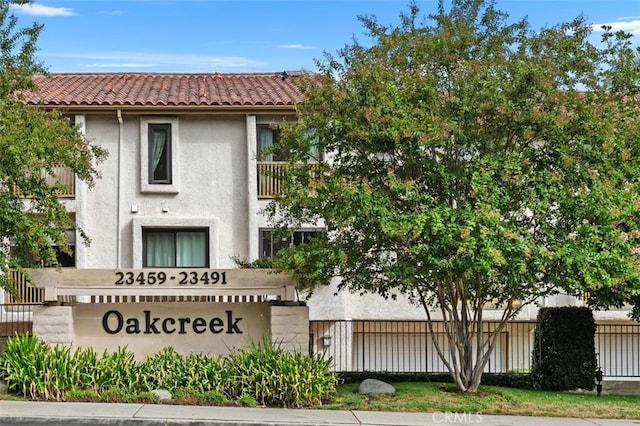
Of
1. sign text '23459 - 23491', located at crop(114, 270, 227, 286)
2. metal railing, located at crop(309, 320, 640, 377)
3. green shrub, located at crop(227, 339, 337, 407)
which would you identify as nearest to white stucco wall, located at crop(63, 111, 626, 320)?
metal railing, located at crop(309, 320, 640, 377)

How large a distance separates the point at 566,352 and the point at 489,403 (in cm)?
381

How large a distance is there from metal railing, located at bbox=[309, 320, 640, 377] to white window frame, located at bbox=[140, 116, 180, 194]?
221 inches

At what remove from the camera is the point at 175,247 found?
26125mm

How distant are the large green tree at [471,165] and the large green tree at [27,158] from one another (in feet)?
13.9

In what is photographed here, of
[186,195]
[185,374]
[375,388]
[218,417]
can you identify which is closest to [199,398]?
[185,374]

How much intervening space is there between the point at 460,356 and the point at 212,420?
5730 mm

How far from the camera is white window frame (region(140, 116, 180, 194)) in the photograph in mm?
25812

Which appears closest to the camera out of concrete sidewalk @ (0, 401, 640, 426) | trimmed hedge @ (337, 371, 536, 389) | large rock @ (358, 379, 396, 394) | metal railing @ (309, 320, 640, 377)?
concrete sidewalk @ (0, 401, 640, 426)

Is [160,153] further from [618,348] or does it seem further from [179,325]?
[618,348]

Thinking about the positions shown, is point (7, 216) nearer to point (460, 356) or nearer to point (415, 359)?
point (460, 356)

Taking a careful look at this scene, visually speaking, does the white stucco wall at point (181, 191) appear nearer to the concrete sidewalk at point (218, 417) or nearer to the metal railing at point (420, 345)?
the metal railing at point (420, 345)

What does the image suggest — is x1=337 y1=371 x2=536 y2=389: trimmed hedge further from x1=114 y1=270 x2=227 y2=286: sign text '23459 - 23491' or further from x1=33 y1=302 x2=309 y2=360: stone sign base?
x1=114 y1=270 x2=227 y2=286: sign text '23459 - 23491'

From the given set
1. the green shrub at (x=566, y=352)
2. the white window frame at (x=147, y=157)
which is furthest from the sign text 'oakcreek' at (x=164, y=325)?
the white window frame at (x=147, y=157)

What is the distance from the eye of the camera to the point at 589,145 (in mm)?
15945
